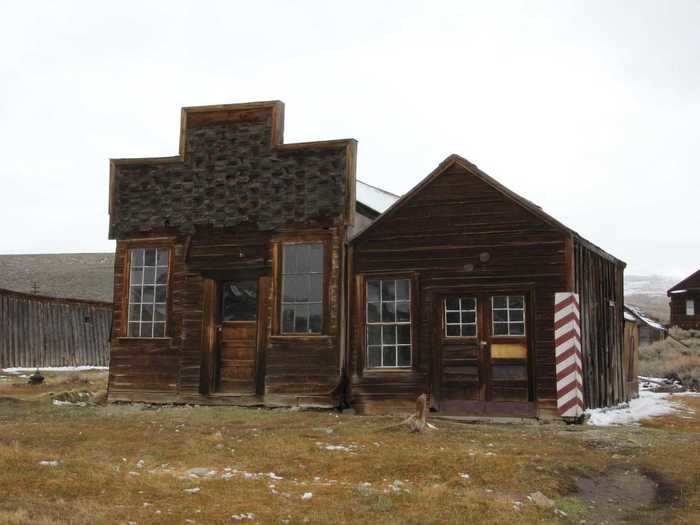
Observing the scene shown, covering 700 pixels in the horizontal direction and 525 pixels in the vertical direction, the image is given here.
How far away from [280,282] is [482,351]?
4.22m

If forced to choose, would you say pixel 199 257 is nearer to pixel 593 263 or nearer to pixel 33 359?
pixel 593 263

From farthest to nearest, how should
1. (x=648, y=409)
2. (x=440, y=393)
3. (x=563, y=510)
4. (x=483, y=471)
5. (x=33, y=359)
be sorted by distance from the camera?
(x=33, y=359), (x=648, y=409), (x=440, y=393), (x=483, y=471), (x=563, y=510)

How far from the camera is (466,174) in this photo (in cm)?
1472

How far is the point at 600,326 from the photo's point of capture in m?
16.4

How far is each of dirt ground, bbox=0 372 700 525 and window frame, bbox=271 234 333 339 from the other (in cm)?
224

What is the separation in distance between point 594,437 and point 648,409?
255 inches

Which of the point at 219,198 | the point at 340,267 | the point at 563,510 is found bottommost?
the point at 563,510

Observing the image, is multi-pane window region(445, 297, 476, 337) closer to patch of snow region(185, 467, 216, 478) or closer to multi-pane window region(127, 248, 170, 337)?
multi-pane window region(127, 248, 170, 337)

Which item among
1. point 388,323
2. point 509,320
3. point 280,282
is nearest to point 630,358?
point 509,320

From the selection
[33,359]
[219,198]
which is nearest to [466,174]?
[219,198]

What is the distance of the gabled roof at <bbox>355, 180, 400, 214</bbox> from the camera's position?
666 inches

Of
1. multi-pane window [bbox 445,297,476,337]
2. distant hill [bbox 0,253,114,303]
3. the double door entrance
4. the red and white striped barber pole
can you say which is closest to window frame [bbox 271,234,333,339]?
the double door entrance

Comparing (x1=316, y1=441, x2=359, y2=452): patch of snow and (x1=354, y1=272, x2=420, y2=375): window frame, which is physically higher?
(x1=354, y1=272, x2=420, y2=375): window frame

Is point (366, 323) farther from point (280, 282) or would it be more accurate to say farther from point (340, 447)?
point (340, 447)
